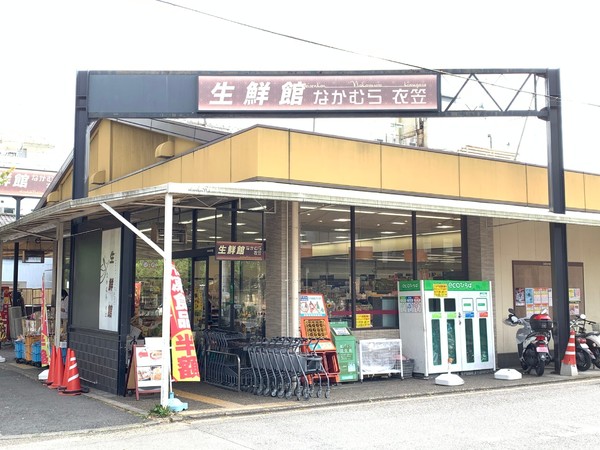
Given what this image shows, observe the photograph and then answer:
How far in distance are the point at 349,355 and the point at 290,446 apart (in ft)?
16.2

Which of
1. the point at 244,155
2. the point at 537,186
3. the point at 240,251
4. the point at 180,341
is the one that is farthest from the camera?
the point at 537,186

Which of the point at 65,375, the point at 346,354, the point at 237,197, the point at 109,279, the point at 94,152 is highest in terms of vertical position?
the point at 94,152

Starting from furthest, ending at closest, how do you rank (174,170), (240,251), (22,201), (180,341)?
(22,201) → (174,170) → (240,251) → (180,341)

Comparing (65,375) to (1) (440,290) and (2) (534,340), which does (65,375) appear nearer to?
(1) (440,290)

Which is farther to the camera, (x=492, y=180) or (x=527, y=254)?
(x=527, y=254)

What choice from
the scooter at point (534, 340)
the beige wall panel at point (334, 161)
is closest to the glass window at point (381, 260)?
the beige wall panel at point (334, 161)

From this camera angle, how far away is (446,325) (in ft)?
42.3

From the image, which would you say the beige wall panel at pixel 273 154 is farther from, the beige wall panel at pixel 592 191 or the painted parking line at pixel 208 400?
the beige wall panel at pixel 592 191

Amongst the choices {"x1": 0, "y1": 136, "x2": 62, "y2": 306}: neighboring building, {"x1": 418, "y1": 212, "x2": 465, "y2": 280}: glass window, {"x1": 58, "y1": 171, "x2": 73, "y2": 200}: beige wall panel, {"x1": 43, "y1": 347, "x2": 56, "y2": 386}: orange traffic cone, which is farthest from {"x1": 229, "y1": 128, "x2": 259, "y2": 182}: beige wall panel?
{"x1": 0, "y1": 136, "x2": 62, "y2": 306}: neighboring building

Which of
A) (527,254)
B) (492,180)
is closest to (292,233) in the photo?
(492,180)

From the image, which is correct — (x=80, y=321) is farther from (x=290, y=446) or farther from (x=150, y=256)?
(x=290, y=446)

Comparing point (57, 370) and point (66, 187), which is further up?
point (66, 187)

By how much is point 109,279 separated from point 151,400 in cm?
216

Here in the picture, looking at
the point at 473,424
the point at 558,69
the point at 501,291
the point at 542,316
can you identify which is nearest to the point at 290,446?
the point at 473,424
